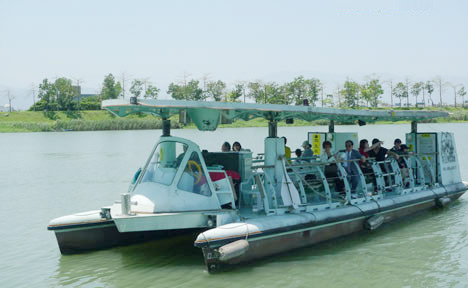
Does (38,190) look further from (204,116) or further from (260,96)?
(260,96)

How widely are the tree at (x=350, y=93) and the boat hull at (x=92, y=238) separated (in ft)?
407

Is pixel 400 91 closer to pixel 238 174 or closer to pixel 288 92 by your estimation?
pixel 288 92

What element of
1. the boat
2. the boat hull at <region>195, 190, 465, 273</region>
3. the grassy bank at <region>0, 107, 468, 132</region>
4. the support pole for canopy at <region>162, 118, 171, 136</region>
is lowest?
the boat hull at <region>195, 190, 465, 273</region>

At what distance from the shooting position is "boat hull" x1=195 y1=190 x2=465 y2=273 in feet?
29.9

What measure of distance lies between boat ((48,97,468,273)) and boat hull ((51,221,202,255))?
20 mm

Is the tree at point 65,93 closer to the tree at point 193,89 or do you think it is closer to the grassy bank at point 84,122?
the grassy bank at point 84,122

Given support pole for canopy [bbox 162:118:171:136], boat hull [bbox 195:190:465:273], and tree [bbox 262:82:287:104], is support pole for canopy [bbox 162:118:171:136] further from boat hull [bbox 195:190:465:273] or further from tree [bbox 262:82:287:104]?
tree [bbox 262:82:287:104]

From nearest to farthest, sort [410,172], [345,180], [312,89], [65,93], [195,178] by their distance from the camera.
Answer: [195,178], [345,180], [410,172], [65,93], [312,89]

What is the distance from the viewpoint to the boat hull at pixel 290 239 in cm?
911

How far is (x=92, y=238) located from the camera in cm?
1063

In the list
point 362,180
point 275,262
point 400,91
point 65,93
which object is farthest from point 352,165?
point 400,91

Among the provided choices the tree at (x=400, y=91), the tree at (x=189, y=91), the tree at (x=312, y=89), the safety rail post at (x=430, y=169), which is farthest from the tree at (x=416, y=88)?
the safety rail post at (x=430, y=169)

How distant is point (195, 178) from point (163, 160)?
2.38 ft

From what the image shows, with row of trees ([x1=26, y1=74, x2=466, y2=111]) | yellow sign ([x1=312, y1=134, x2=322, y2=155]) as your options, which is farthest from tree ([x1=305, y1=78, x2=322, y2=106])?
yellow sign ([x1=312, y1=134, x2=322, y2=155])
